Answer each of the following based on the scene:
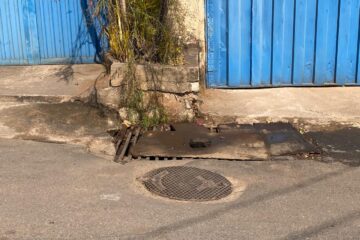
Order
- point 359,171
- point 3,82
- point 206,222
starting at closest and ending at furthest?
1. point 206,222
2. point 359,171
3. point 3,82

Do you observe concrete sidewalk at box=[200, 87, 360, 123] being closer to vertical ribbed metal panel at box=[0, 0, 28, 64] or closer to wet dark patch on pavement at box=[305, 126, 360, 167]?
wet dark patch on pavement at box=[305, 126, 360, 167]

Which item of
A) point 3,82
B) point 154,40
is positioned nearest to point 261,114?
point 154,40

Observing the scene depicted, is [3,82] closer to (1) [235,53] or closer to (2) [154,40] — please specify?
(2) [154,40]

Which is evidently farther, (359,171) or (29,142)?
(29,142)

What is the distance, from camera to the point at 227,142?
567cm

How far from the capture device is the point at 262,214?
13.4ft

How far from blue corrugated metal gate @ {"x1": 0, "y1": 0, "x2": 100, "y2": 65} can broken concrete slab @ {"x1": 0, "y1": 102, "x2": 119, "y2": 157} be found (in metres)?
1.65

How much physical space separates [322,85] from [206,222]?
408 centimetres

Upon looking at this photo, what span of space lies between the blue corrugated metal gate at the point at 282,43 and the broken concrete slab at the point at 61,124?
1.93 m

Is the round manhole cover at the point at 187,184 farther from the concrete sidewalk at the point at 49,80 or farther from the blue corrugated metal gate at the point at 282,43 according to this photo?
the blue corrugated metal gate at the point at 282,43

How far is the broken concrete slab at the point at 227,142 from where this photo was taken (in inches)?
213

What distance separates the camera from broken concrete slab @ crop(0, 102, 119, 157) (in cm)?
582

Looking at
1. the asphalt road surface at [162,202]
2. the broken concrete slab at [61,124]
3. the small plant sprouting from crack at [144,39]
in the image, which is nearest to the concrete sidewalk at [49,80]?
the broken concrete slab at [61,124]

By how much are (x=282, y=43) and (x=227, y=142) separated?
87.1 inches
